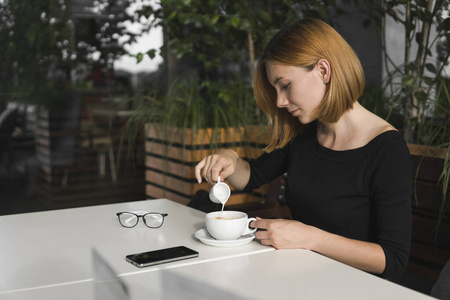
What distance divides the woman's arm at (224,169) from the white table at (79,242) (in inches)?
5.7

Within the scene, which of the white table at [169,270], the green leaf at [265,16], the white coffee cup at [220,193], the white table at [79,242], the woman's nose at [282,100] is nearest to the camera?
the white table at [169,270]

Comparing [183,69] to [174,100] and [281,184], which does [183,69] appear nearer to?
[174,100]

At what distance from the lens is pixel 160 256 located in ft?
4.99

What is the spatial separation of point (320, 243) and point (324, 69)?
54 centimetres

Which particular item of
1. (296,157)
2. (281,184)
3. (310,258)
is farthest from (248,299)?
(281,184)

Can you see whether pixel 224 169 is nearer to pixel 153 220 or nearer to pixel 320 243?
pixel 153 220

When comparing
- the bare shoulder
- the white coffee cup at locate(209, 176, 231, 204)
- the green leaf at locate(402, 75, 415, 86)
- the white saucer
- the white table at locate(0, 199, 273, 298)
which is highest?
the green leaf at locate(402, 75, 415, 86)

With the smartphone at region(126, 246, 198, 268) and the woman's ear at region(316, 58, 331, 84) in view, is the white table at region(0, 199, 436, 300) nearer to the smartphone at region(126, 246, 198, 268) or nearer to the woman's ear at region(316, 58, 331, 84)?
the smartphone at region(126, 246, 198, 268)

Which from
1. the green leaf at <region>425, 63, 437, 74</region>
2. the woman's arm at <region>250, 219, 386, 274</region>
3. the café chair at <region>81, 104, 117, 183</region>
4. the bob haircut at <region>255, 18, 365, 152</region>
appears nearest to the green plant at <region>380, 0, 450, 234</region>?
the green leaf at <region>425, 63, 437, 74</region>

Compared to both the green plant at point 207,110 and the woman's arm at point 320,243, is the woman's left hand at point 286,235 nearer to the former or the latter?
the woman's arm at point 320,243

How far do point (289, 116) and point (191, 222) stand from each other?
0.54 m

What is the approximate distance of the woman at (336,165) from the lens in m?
1.68

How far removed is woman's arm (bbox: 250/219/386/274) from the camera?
62.7 inches

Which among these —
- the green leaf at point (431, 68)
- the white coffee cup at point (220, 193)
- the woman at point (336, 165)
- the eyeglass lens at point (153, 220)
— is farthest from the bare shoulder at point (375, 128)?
the green leaf at point (431, 68)
